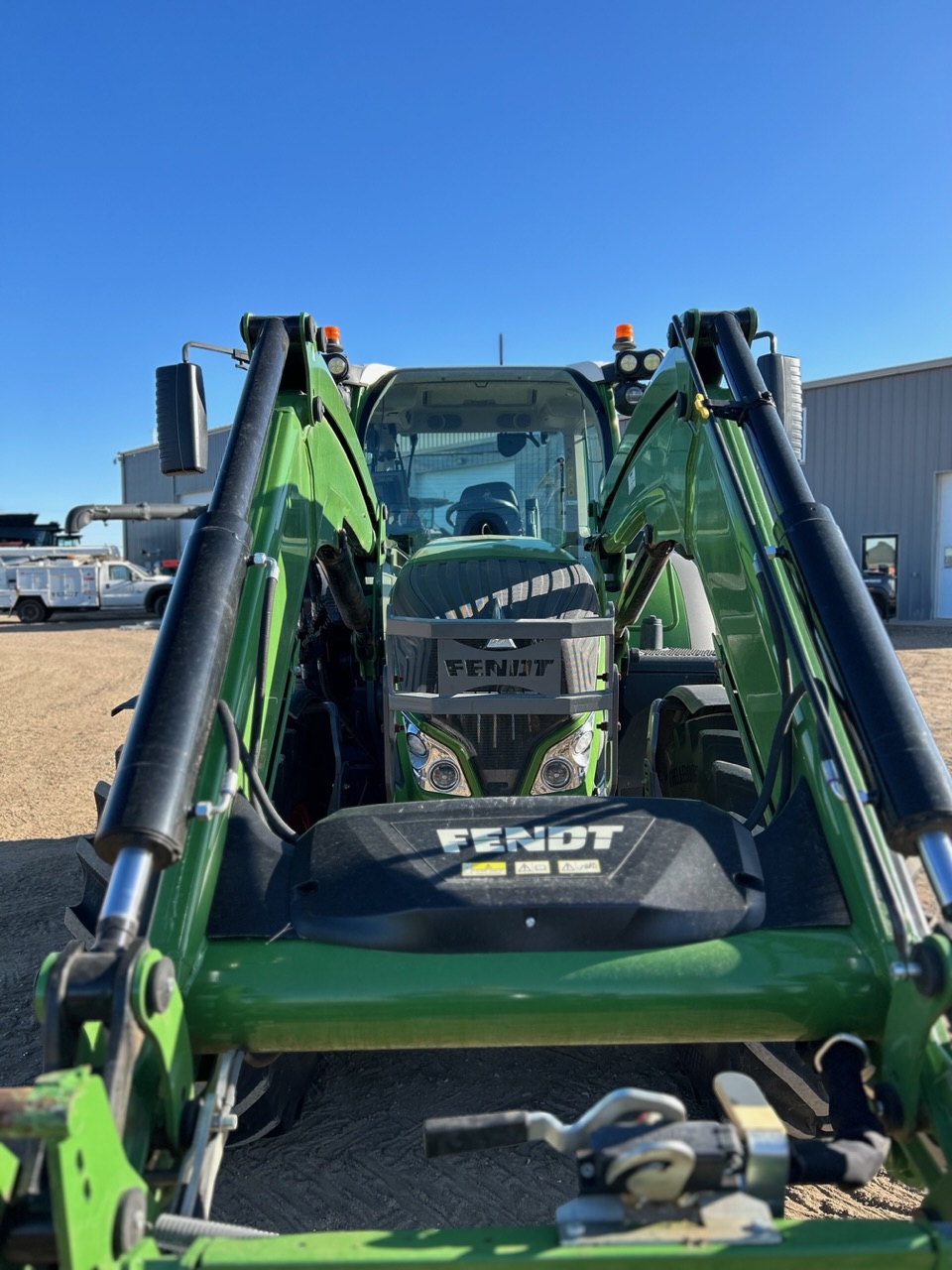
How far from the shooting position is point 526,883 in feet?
6.51

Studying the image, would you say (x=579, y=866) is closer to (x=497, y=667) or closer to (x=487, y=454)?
(x=497, y=667)

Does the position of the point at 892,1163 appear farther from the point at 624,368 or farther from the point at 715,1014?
the point at 624,368

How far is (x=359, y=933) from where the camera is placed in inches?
76.7

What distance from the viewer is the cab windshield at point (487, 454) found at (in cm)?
452

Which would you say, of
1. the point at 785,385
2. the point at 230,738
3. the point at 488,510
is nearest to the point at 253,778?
the point at 230,738

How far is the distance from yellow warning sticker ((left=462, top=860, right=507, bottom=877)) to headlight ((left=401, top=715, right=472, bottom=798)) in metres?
0.91

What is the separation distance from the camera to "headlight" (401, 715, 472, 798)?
295 cm

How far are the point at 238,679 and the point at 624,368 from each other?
2608 mm

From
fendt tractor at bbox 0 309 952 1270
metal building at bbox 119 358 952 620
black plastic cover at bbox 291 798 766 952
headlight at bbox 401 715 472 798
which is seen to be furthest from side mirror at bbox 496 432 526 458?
metal building at bbox 119 358 952 620

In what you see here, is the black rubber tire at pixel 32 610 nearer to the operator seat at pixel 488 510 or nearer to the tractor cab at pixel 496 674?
the operator seat at pixel 488 510

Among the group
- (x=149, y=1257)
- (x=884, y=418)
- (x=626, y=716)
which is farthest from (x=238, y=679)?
(x=884, y=418)

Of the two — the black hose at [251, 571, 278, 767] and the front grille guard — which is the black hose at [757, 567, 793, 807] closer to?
the front grille guard

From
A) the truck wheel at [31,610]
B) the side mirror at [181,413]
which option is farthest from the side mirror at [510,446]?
the truck wheel at [31,610]

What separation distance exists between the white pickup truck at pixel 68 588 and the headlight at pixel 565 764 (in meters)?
22.4
